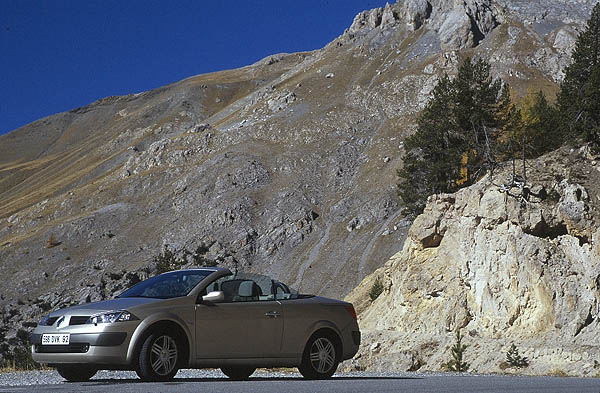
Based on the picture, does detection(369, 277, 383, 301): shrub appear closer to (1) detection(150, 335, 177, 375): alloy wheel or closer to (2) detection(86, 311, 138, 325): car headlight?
(1) detection(150, 335, 177, 375): alloy wheel

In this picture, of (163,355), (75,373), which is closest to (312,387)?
(163,355)

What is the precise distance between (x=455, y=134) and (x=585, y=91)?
48.0ft

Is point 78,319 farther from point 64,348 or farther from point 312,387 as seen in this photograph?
point 312,387

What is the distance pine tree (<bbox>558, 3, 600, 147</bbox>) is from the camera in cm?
3641

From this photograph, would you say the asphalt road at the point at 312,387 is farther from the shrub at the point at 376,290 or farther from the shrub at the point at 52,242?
the shrub at the point at 52,242

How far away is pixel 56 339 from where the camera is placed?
1097cm

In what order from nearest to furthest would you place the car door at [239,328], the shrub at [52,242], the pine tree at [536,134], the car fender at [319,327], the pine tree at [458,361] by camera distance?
the car door at [239,328] < the car fender at [319,327] < the pine tree at [458,361] < the pine tree at [536,134] < the shrub at [52,242]

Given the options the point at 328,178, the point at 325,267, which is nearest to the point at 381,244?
the point at 325,267

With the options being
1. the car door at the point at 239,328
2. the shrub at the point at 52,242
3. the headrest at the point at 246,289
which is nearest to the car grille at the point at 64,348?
the car door at the point at 239,328

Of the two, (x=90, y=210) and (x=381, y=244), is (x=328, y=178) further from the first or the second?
(x=90, y=210)

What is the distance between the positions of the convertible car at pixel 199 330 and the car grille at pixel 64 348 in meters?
0.01

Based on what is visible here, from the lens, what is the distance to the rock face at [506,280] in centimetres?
2756

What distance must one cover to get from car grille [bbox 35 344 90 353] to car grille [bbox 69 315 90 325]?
12.2 inches

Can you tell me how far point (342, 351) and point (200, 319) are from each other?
9.42 ft
